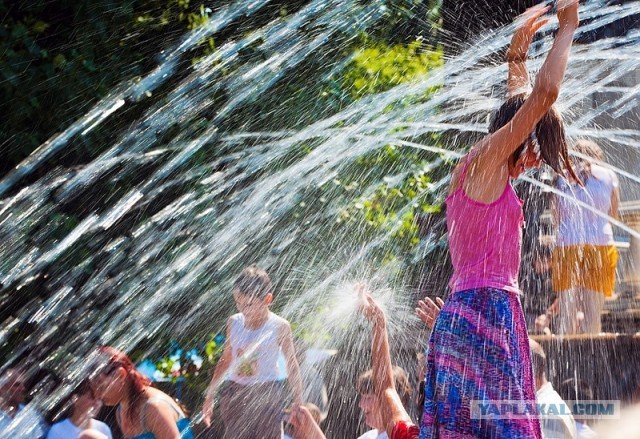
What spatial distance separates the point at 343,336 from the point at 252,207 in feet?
3.72

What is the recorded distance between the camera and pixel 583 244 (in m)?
4.98

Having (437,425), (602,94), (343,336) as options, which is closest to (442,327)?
(437,425)

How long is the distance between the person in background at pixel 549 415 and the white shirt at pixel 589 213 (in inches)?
46.8

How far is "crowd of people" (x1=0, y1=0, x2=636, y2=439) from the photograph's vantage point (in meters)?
2.64

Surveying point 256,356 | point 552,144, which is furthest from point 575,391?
point 552,144

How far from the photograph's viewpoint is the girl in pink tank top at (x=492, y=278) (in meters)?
2.61

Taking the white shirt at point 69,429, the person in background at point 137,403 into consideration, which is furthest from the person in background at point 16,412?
the person in background at point 137,403

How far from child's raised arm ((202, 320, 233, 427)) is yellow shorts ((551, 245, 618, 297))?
6.04ft

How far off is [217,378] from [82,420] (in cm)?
79

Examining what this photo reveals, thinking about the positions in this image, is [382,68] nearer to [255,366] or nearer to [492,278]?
[255,366]

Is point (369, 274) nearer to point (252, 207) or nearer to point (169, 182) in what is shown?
point (252, 207)

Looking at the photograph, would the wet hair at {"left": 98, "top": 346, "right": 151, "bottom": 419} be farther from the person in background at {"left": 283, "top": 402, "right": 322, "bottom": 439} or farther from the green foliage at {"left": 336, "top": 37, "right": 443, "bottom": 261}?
the green foliage at {"left": 336, "top": 37, "right": 443, "bottom": 261}

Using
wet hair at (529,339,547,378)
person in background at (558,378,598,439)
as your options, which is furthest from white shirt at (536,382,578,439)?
person in background at (558,378,598,439)

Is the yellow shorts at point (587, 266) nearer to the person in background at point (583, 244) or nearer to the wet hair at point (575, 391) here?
the person in background at point (583, 244)
